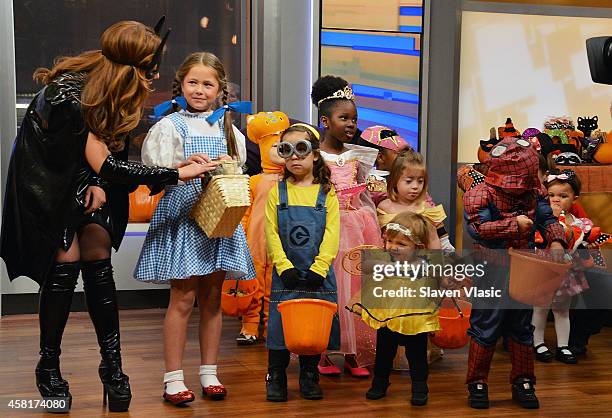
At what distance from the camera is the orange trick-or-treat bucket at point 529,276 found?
169 inches

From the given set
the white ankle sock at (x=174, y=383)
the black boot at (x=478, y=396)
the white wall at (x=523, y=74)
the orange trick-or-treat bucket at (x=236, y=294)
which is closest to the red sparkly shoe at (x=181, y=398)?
the white ankle sock at (x=174, y=383)

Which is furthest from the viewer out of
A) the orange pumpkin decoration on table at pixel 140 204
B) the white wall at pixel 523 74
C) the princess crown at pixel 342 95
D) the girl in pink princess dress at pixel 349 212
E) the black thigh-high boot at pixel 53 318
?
the orange pumpkin decoration on table at pixel 140 204

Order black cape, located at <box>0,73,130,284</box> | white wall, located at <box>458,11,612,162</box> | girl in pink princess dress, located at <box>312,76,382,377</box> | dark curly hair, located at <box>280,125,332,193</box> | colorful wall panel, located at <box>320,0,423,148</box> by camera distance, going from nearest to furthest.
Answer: black cape, located at <box>0,73,130,284</box>, dark curly hair, located at <box>280,125,332,193</box>, girl in pink princess dress, located at <box>312,76,382,377</box>, white wall, located at <box>458,11,612,162</box>, colorful wall panel, located at <box>320,0,423,148</box>

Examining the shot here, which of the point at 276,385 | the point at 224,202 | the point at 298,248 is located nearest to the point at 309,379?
the point at 276,385

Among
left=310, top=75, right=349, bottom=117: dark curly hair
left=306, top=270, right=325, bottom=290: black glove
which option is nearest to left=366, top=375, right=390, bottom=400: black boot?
left=306, top=270, right=325, bottom=290: black glove

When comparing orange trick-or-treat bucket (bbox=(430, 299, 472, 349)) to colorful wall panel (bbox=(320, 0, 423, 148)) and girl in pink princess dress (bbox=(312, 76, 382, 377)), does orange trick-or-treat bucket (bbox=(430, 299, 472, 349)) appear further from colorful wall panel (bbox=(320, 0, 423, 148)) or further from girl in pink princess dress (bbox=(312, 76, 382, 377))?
colorful wall panel (bbox=(320, 0, 423, 148))

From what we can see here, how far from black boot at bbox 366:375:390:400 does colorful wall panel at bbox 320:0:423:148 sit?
2.32 metres

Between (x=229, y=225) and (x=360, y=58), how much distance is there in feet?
8.99

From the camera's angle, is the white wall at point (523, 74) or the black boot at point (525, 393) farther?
the white wall at point (523, 74)

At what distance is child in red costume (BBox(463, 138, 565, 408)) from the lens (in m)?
4.38

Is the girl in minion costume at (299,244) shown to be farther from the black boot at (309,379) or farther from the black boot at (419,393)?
the black boot at (419,393)

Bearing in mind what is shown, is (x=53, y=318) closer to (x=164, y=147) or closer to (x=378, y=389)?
(x=164, y=147)

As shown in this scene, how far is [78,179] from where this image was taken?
401 cm

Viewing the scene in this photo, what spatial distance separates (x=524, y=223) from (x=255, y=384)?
1.45 m
